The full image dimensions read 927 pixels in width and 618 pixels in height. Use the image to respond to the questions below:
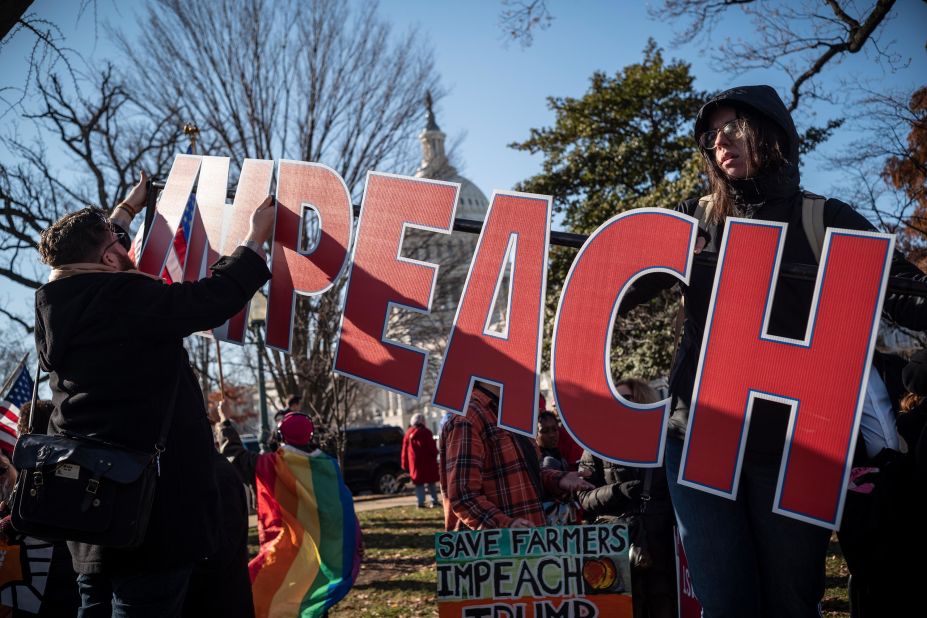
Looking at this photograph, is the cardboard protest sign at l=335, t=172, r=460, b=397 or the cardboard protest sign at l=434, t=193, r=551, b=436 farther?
the cardboard protest sign at l=335, t=172, r=460, b=397

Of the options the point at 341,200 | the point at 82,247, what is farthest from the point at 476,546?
the point at 82,247

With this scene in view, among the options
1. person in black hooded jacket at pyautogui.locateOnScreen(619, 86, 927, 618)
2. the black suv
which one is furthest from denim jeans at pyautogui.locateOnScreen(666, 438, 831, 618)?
the black suv

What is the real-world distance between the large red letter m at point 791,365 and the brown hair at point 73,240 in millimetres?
2233

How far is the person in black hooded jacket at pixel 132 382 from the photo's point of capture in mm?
2799

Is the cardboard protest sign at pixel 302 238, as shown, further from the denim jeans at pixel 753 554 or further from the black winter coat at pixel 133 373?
the denim jeans at pixel 753 554

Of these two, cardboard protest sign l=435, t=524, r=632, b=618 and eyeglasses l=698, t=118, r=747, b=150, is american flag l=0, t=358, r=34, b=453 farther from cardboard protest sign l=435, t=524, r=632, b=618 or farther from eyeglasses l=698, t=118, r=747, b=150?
eyeglasses l=698, t=118, r=747, b=150

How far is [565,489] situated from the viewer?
16.6 feet

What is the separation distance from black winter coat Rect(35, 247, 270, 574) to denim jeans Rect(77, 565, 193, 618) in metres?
0.05

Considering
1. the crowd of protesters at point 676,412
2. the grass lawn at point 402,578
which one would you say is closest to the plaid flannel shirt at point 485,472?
the crowd of protesters at point 676,412

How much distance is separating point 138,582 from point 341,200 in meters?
1.81

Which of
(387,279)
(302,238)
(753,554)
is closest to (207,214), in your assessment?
(302,238)

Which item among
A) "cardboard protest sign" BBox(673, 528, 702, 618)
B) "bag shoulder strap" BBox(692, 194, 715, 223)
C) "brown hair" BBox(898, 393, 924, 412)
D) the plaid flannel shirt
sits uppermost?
"bag shoulder strap" BBox(692, 194, 715, 223)

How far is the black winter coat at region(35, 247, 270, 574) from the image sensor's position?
2.80 meters

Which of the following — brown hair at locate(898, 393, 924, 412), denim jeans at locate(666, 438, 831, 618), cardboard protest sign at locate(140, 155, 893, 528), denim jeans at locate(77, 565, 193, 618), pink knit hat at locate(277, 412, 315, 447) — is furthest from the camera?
pink knit hat at locate(277, 412, 315, 447)
